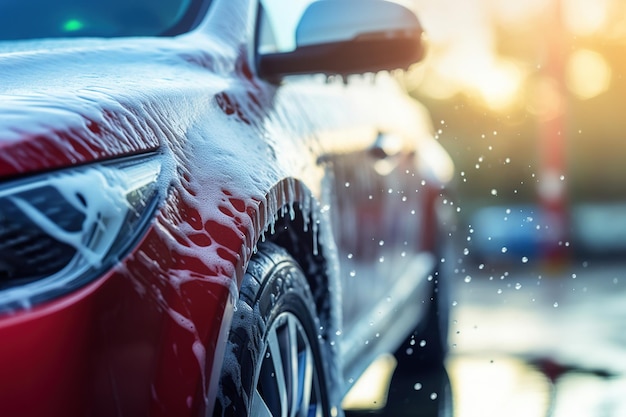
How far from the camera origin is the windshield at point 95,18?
9.12ft

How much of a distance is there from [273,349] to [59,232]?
76 centimetres

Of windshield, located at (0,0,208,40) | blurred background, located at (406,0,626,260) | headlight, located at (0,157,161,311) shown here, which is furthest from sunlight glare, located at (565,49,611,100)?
headlight, located at (0,157,161,311)

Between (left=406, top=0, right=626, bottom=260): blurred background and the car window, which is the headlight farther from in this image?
A: (left=406, top=0, right=626, bottom=260): blurred background

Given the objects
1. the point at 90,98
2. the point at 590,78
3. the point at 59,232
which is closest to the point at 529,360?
the point at 90,98

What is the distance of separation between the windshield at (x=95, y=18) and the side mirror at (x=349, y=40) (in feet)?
0.78

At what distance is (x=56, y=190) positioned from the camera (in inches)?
64.5

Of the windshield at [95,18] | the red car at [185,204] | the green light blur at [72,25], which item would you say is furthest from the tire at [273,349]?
the green light blur at [72,25]

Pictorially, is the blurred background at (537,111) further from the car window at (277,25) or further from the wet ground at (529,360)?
the wet ground at (529,360)

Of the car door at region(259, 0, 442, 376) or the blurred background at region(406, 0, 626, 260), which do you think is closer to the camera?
the car door at region(259, 0, 442, 376)

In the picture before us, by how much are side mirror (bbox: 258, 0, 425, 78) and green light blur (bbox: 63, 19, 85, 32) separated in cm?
44

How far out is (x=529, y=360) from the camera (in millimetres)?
5609

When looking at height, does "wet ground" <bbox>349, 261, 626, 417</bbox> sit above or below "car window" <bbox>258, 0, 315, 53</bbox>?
below

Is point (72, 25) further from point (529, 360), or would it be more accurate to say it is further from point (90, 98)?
point (529, 360)

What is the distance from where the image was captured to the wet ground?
465 cm
